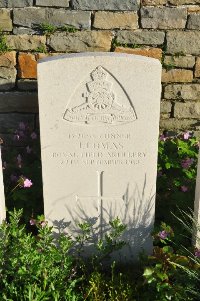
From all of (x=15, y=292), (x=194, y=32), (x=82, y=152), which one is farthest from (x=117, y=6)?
(x=15, y=292)

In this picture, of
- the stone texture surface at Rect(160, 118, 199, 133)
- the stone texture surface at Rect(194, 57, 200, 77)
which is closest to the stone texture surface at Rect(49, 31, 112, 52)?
the stone texture surface at Rect(194, 57, 200, 77)

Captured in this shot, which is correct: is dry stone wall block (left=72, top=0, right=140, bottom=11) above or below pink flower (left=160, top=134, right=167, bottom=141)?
above

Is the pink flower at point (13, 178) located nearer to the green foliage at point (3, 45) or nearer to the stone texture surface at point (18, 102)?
the stone texture surface at point (18, 102)

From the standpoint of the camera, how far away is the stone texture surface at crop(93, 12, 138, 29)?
3.48 metres

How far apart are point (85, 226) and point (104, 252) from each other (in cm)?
24

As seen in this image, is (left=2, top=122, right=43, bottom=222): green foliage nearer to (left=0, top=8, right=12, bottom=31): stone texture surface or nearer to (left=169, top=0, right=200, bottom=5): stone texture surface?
(left=0, top=8, right=12, bottom=31): stone texture surface

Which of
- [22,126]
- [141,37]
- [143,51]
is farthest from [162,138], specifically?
[22,126]

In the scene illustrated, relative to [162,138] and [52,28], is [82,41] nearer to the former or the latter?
[52,28]

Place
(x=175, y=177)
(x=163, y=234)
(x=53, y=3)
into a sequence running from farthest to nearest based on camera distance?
(x=175, y=177), (x=53, y=3), (x=163, y=234)

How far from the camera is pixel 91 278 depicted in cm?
283

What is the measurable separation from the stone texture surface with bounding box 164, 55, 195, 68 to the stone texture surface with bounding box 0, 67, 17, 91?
1.33 metres

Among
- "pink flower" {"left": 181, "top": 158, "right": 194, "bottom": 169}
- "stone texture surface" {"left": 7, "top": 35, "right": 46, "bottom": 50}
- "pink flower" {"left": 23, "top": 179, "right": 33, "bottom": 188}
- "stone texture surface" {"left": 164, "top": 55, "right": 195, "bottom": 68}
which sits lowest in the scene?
"pink flower" {"left": 23, "top": 179, "right": 33, "bottom": 188}

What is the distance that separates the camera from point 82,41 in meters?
3.57

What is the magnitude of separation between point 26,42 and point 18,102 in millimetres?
529
